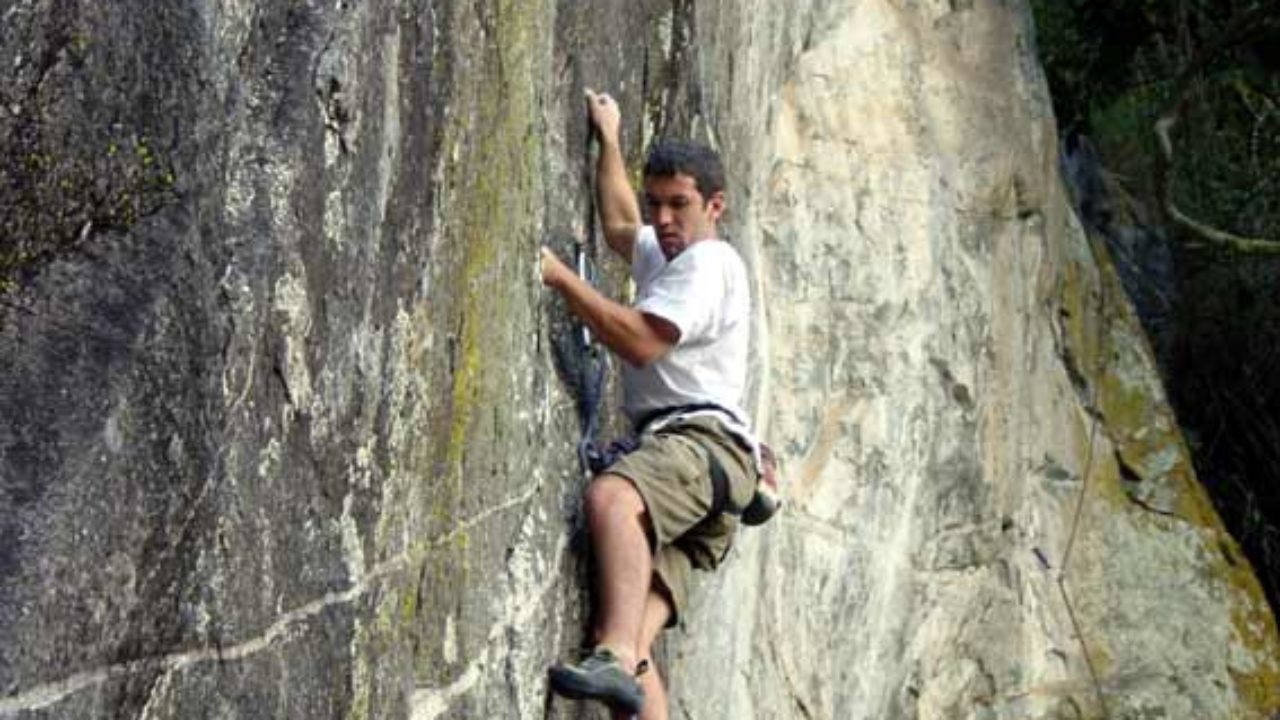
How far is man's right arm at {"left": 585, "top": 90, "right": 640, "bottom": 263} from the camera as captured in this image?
6242 millimetres

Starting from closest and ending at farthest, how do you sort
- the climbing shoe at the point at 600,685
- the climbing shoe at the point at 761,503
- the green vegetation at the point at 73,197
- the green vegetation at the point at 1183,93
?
the green vegetation at the point at 73,197 < the climbing shoe at the point at 600,685 < the climbing shoe at the point at 761,503 < the green vegetation at the point at 1183,93

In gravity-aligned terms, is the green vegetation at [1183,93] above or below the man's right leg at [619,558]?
above

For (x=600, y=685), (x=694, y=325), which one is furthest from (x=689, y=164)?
(x=600, y=685)

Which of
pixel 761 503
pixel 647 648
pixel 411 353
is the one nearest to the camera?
pixel 411 353

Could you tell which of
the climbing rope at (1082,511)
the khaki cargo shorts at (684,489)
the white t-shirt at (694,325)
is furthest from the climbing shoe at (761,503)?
the climbing rope at (1082,511)

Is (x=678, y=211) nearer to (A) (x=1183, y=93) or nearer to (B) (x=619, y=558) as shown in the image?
(B) (x=619, y=558)

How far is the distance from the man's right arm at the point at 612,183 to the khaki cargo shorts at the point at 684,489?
1.91 feet

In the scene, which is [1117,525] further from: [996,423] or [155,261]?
[155,261]

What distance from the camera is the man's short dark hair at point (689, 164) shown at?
6148 mm

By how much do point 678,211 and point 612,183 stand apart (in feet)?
0.79

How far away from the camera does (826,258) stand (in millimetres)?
11062

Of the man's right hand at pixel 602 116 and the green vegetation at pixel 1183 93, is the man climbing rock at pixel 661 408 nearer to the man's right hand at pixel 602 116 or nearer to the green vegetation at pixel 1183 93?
the man's right hand at pixel 602 116

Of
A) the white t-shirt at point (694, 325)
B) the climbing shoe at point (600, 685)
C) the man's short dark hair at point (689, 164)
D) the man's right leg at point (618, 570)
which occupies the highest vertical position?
the man's short dark hair at point (689, 164)

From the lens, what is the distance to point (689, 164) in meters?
6.16
